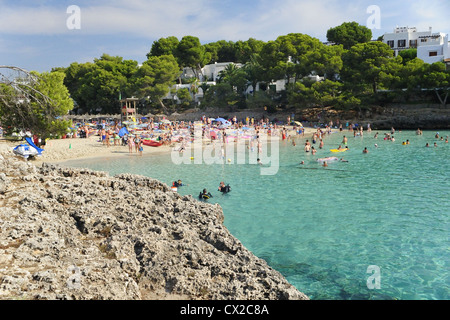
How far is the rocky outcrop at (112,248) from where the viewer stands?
183 inches

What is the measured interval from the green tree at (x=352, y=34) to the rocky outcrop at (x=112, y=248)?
221 ft

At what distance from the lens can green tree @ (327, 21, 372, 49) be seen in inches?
2596

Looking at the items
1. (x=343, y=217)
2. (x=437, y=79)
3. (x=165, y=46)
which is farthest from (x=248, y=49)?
(x=343, y=217)

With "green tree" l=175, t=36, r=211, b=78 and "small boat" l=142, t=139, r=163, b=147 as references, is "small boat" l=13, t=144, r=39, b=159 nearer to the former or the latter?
"small boat" l=142, t=139, r=163, b=147

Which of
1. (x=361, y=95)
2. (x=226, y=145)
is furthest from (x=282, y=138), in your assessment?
(x=361, y=95)

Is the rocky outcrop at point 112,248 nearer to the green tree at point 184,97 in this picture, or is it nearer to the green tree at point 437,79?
the green tree at point 437,79

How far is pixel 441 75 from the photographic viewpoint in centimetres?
4256

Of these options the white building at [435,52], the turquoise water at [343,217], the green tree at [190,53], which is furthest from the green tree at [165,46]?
Result: the turquoise water at [343,217]

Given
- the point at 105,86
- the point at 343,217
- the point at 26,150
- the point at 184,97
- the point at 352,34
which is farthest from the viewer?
the point at 184,97

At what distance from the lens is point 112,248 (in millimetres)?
5730

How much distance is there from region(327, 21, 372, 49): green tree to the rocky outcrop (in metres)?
67.3

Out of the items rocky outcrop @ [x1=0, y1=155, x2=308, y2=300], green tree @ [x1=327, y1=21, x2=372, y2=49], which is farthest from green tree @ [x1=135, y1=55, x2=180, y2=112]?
rocky outcrop @ [x1=0, y1=155, x2=308, y2=300]

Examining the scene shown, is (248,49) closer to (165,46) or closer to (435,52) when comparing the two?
(165,46)

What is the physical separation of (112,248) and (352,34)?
7096cm
